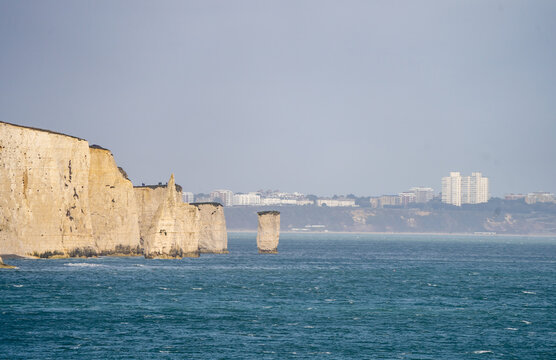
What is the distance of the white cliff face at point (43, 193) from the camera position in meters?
93.0

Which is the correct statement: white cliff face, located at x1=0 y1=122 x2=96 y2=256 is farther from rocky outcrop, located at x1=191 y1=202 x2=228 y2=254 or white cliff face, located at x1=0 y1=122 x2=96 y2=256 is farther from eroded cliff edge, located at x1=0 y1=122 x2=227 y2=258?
rocky outcrop, located at x1=191 y1=202 x2=228 y2=254

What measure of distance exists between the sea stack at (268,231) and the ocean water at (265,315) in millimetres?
42896

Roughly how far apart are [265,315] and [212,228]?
274 feet

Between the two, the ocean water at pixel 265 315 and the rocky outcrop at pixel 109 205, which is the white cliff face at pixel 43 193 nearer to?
the ocean water at pixel 265 315

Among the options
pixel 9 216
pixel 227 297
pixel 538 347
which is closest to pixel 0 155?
pixel 9 216

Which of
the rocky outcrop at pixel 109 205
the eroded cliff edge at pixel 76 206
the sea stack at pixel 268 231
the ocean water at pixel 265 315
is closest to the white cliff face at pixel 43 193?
the eroded cliff edge at pixel 76 206

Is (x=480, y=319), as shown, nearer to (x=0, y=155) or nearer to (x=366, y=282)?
(x=366, y=282)

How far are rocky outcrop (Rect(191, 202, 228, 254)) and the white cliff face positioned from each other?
104ft

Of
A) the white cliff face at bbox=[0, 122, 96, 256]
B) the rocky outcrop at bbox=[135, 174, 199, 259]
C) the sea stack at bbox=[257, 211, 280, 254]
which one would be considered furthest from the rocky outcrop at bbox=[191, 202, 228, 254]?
the white cliff face at bbox=[0, 122, 96, 256]

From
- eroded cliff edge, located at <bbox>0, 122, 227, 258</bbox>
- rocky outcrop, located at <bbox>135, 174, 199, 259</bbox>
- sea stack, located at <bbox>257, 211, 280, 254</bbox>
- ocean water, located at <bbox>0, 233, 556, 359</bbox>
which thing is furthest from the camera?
sea stack, located at <bbox>257, 211, 280, 254</bbox>

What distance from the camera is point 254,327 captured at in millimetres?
52156

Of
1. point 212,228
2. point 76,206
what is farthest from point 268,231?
point 76,206

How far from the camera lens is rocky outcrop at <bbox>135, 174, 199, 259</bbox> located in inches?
4227

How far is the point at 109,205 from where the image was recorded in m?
115
